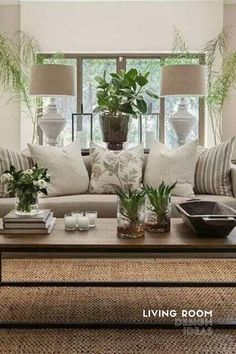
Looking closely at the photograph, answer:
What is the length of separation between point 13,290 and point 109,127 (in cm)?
173

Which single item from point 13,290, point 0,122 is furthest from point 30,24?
point 13,290

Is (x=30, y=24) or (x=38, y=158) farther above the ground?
(x=30, y=24)

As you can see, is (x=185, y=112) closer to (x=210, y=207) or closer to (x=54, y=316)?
(x=210, y=207)

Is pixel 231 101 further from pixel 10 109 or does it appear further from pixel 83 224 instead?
pixel 83 224

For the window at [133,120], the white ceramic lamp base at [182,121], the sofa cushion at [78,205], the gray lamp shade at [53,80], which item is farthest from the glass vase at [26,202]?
the window at [133,120]

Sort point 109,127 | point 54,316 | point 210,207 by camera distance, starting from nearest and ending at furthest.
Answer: point 54,316, point 210,207, point 109,127

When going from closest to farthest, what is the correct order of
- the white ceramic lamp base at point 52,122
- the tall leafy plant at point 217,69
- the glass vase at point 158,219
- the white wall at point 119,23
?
the glass vase at point 158,219 < the white ceramic lamp base at point 52,122 < the tall leafy plant at point 217,69 < the white wall at point 119,23

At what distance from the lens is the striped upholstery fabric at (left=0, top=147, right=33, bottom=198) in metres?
3.59

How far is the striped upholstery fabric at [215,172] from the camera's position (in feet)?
12.2

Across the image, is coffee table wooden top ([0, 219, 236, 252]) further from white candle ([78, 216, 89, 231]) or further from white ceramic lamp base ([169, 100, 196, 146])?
white ceramic lamp base ([169, 100, 196, 146])

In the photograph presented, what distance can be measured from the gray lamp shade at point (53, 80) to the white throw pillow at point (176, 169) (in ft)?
3.59

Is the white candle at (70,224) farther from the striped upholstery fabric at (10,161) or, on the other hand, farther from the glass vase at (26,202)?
the striped upholstery fabric at (10,161)

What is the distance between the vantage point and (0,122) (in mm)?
6641

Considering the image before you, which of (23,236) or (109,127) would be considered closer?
(23,236)
